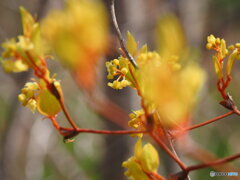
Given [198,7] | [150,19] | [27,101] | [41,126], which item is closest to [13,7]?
[41,126]

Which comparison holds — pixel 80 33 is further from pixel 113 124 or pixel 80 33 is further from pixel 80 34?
pixel 113 124

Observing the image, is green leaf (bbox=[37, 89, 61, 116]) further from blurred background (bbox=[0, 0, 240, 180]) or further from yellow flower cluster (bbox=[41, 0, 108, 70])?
blurred background (bbox=[0, 0, 240, 180])

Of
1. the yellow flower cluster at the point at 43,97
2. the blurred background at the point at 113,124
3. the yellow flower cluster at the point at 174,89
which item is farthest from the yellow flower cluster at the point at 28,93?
the blurred background at the point at 113,124

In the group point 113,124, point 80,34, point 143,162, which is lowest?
point 113,124

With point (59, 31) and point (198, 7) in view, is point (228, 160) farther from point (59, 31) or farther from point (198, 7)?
point (198, 7)

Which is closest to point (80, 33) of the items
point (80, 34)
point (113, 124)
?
point (80, 34)
